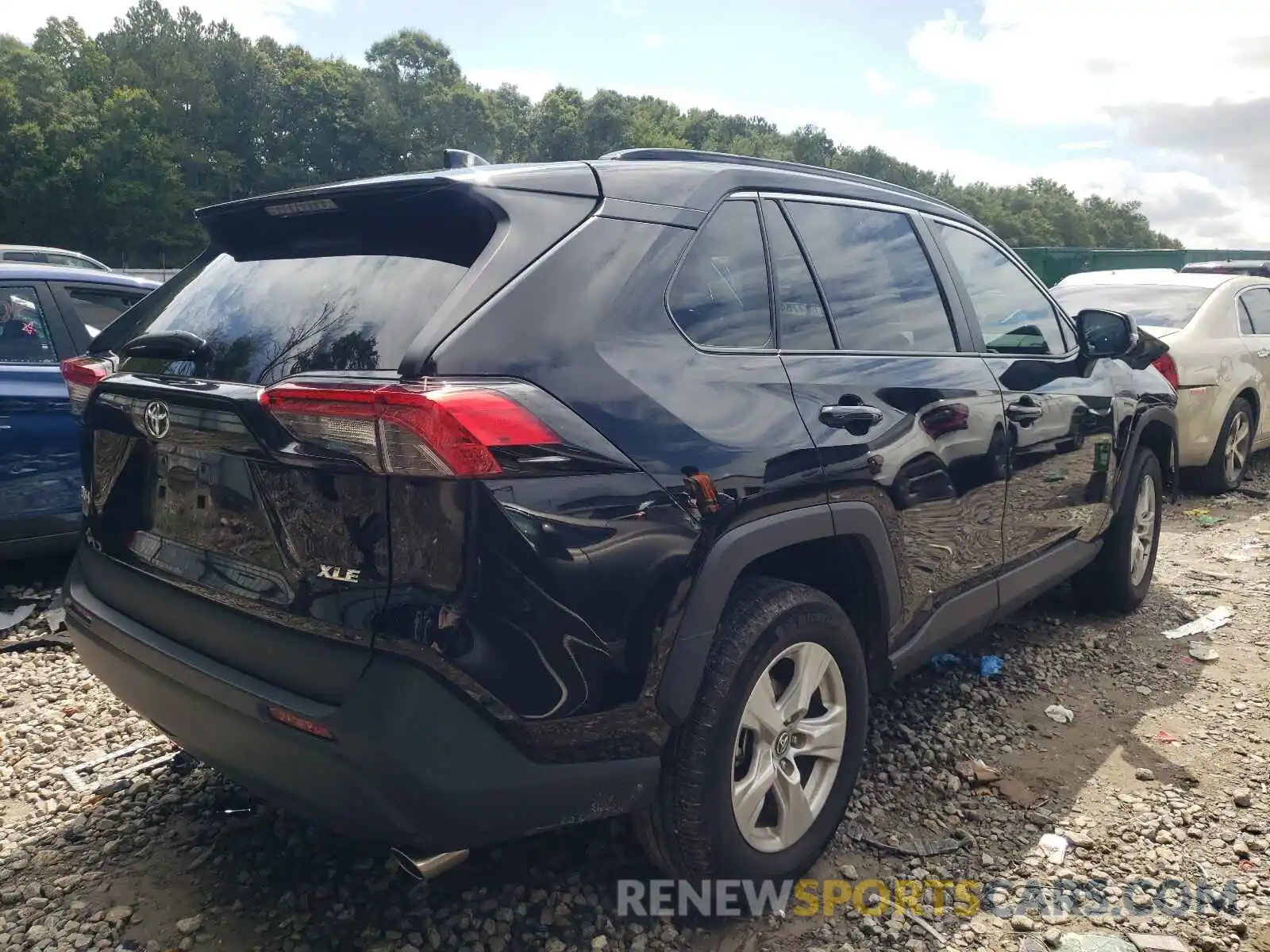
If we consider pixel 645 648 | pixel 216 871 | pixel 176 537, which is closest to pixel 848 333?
pixel 645 648

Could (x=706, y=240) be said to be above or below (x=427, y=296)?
above

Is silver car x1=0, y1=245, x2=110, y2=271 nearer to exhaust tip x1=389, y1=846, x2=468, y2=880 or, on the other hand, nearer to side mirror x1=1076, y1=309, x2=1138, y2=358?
side mirror x1=1076, y1=309, x2=1138, y2=358

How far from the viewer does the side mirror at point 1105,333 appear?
3.86m

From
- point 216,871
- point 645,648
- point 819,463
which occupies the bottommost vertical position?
point 216,871

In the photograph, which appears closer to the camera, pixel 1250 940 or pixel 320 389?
pixel 320 389

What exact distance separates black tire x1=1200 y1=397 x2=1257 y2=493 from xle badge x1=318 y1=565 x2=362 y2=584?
7.04 metres

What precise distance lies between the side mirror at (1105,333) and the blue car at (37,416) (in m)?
4.60

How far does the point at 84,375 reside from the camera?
8.00ft

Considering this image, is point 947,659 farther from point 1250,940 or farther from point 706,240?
point 706,240

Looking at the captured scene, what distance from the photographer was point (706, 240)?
2268 mm

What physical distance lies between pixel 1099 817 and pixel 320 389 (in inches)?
102

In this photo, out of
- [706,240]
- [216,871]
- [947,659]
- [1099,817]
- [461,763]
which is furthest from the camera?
[947,659]

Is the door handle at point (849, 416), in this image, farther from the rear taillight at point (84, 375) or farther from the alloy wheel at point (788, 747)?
the rear taillight at point (84, 375)

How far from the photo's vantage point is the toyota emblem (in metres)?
2.04
